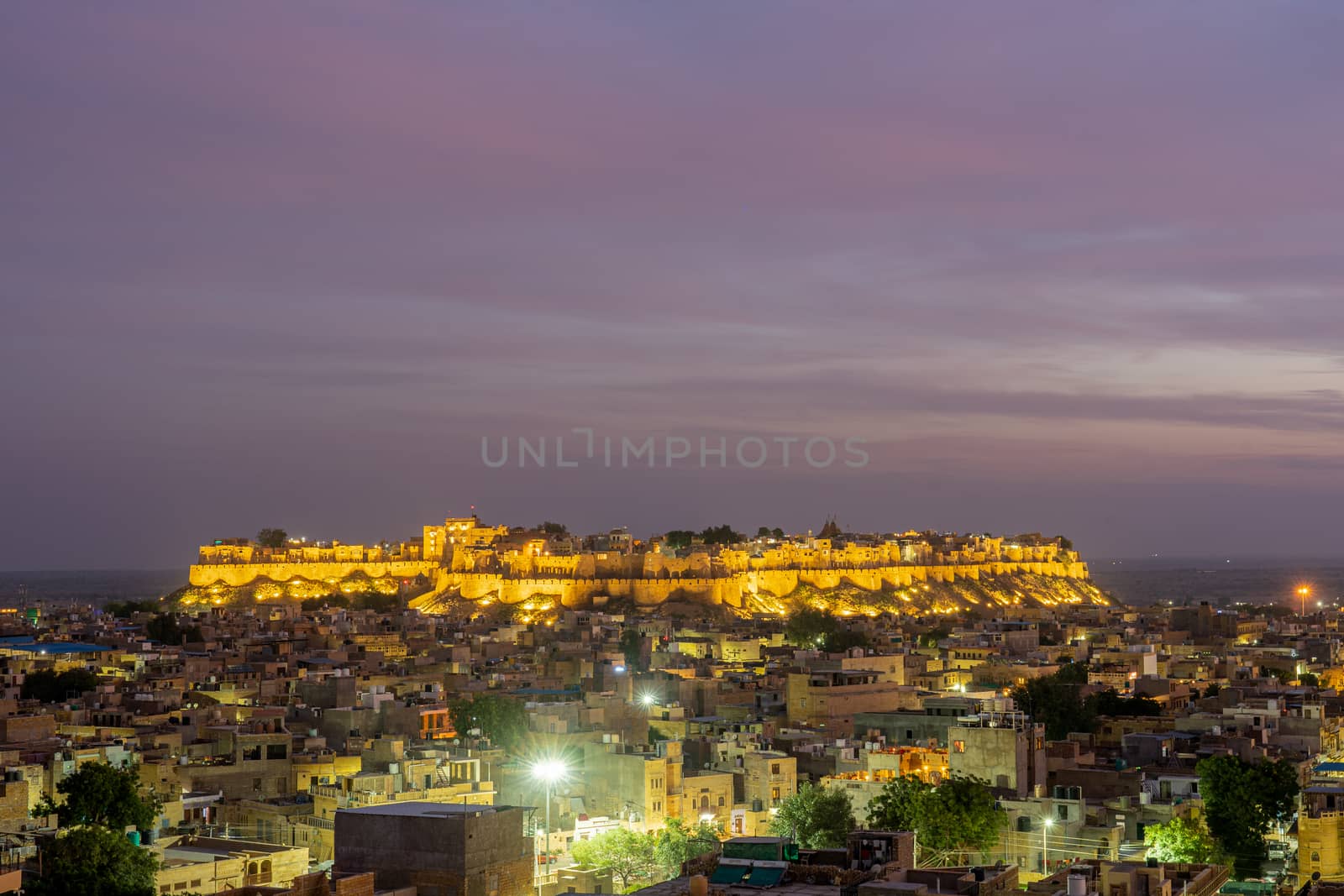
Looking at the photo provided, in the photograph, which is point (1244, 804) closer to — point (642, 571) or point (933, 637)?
point (933, 637)

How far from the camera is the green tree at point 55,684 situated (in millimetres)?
45312

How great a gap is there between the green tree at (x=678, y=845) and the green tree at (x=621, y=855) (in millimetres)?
139

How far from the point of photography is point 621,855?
26.7 metres

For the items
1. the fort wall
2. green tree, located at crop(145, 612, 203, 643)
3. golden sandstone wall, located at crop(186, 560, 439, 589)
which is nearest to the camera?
green tree, located at crop(145, 612, 203, 643)

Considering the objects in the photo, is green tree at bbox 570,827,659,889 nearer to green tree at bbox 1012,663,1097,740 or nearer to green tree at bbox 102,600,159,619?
green tree at bbox 1012,663,1097,740

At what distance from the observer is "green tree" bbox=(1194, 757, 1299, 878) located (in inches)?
1163

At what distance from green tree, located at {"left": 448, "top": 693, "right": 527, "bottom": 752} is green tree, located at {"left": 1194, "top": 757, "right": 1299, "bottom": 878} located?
41.1 ft

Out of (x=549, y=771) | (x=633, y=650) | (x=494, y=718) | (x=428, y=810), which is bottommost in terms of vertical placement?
(x=428, y=810)

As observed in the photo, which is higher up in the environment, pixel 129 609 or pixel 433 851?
pixel 129 609

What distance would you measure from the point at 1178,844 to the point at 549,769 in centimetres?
1031

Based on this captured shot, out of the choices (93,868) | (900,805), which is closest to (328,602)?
(900,805)

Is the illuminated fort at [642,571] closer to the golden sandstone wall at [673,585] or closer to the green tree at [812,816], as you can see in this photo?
the golden sandstone wall at [673,585]

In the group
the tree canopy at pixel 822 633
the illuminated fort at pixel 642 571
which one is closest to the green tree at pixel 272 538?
the illuminated fort at pixel 642 571

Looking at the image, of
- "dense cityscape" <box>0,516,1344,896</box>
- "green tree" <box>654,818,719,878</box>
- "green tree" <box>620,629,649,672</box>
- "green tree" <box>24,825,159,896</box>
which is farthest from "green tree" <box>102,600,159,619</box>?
"green tree" <box>24,825,159,896</box>
